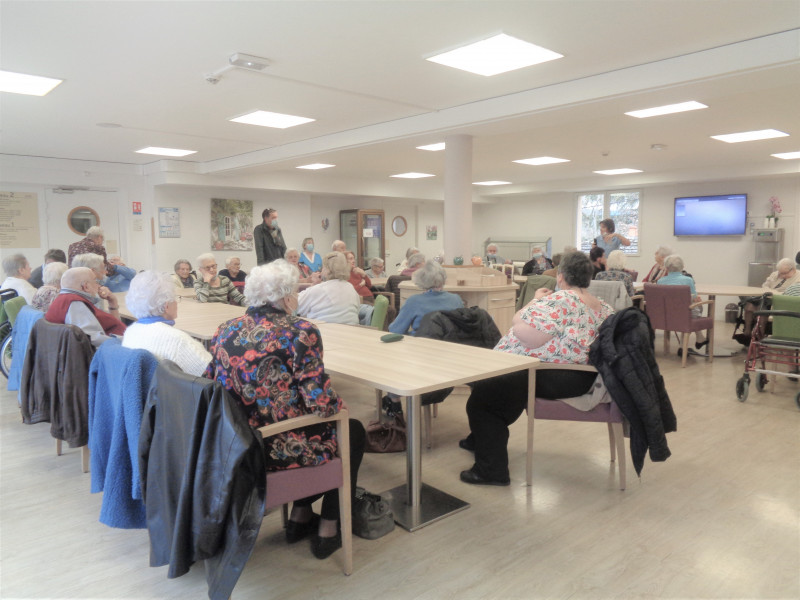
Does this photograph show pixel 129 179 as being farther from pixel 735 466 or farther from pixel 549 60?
pixel 735 466

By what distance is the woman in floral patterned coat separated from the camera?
9.73 feet

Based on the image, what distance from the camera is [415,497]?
268cm

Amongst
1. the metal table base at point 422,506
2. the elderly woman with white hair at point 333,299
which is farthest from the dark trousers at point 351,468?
the elderly woman with white hair at point 333,299

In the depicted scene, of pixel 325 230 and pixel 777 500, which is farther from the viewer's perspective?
pixel 325 230

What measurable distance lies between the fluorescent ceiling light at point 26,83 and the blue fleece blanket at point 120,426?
122 inches

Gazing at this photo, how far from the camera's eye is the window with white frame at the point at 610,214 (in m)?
11.6

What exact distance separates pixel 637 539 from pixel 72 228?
30.0 feet

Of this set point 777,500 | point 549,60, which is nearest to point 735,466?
point 777,500

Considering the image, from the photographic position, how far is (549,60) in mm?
4152

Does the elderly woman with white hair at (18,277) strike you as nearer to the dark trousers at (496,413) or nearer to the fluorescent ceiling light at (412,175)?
the dark trousers at (496,413)

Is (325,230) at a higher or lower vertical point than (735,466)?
higher

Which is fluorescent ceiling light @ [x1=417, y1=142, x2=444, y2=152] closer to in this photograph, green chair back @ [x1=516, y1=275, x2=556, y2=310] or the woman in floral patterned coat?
green chair back @ [x1=516, y1=275, x2=556, y2=310]

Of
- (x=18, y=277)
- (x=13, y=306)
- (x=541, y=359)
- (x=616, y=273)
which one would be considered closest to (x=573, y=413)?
(x=541, y=359)

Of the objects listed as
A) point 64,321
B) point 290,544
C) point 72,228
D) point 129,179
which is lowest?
point 290,544
